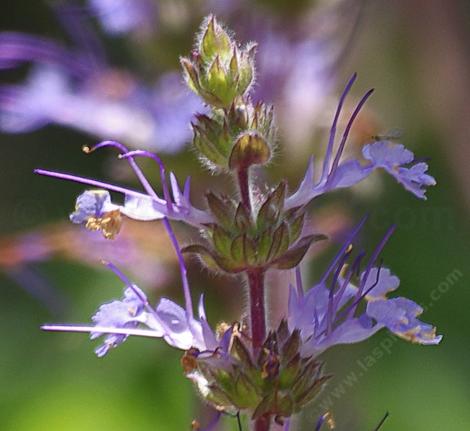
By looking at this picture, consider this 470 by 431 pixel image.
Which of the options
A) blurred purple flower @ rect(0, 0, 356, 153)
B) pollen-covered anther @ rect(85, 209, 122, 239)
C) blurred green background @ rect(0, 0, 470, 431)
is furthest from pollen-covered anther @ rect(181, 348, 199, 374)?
blurred purple flower @ rect(0, 0, 356, 153)

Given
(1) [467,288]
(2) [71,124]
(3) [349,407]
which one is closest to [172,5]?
(2) [71,124]

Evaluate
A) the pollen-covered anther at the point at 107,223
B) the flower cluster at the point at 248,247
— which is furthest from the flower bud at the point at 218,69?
the pollen-covered anther at the point at 107,223

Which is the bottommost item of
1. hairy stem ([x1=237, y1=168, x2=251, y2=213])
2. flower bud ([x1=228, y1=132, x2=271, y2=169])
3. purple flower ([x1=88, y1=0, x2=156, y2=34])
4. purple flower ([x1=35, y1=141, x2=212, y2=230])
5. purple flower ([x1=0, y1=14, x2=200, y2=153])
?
purple flower ([x1=0, y1=14, x2=200, y2=153])

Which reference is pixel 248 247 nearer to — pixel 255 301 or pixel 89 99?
pixel 255 301

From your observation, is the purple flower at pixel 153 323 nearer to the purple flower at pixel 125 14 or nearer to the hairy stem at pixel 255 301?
the hairy stem at pixel 255 301

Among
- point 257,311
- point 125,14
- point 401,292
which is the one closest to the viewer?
point 257,311

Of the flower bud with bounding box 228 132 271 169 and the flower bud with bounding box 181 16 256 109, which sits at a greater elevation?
the flower bud with bounding box 181 16 256 109

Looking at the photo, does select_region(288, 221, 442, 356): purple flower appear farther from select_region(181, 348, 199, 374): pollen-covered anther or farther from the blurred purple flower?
the blurred purple flower

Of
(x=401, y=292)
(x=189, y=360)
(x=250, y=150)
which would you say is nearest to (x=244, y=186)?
(x=250, y=150)
